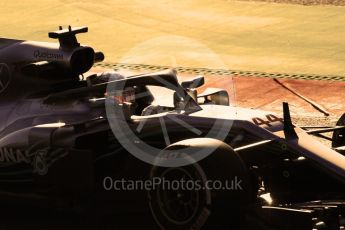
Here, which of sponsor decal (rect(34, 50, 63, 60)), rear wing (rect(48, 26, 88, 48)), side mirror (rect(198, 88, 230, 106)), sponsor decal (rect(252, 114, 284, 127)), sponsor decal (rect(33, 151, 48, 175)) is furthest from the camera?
rear wing (rect(48, 26, 88, 48))

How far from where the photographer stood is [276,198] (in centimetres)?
880

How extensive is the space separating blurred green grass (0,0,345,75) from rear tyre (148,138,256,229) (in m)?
9.21

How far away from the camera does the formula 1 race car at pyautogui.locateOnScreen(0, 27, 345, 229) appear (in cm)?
798

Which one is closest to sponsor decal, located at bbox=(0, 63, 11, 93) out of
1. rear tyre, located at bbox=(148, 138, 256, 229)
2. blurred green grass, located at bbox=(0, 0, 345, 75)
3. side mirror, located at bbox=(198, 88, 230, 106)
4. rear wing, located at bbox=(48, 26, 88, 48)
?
rear wing, located at bbox=(48, 26, 88, 48)

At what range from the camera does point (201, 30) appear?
20.7 m

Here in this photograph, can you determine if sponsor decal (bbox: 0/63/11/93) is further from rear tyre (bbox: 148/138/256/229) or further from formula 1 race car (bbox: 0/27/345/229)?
rear tyre (bbox: 148/138/256/229)

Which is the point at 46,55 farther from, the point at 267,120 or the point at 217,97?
the point at 267,120

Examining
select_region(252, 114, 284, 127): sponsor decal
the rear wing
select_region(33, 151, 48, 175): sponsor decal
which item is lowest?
select_region(33, 151, 48, 175): sponsor decal

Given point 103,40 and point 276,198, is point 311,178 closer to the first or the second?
point 276,198

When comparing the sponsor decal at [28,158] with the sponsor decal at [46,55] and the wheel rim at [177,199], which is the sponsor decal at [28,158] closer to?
the sponsor decal at [46,55]

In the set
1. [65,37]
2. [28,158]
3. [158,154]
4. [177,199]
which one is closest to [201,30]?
[65,37]

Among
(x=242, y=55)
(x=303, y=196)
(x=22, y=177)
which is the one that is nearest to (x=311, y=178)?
(x=303, y=196)

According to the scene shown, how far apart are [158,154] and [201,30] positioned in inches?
495

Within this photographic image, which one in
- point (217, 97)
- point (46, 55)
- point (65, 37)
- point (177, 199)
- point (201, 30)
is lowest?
point (177, 199)
